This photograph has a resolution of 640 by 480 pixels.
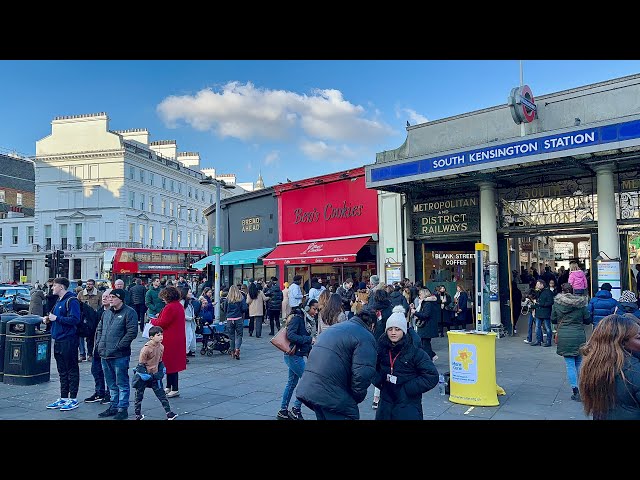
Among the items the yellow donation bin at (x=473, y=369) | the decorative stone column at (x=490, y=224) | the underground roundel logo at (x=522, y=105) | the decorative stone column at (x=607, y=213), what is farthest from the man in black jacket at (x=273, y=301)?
the decorative stone column at (x=607, y=213)

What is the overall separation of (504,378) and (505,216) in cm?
685

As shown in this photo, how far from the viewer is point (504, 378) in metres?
9.01

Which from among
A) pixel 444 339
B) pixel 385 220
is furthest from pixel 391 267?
pixel 444 339

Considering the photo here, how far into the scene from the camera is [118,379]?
6.72m

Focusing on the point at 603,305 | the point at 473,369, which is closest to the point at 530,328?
the point at 603,305

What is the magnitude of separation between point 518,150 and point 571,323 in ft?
18.2

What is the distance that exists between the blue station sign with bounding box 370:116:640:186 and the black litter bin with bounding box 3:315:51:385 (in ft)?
31.9

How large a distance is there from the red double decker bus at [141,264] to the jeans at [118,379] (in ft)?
80.3

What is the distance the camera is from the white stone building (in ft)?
181

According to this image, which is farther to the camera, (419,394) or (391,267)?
(391,267)

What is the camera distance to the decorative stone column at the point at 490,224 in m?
14.3

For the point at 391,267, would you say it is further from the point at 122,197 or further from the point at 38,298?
the point at 122,197

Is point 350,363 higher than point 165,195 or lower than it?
lower
